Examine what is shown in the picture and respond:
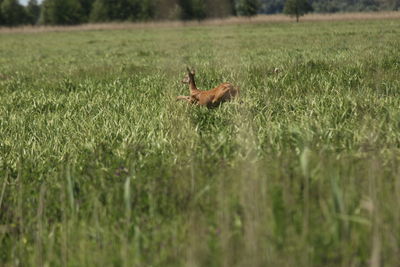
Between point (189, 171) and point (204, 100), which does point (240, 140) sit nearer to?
point (189, 171)

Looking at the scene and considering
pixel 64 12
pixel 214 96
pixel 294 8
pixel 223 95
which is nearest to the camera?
pixel 223 95

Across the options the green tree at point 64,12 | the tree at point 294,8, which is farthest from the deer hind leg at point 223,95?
the green tree at point 64,12

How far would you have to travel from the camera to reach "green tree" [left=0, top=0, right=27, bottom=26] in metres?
77.4

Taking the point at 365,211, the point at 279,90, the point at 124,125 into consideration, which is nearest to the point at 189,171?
the point at 365,211

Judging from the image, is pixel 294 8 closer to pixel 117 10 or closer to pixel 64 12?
pixel 117 10

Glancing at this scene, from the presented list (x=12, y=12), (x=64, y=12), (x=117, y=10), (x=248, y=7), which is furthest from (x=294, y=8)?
(x=12, y=12)

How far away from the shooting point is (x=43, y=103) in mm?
7039

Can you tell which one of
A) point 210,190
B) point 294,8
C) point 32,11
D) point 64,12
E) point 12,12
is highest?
point 32,11

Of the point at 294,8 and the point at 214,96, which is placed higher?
the point at 294,8

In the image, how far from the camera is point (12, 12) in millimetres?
78312

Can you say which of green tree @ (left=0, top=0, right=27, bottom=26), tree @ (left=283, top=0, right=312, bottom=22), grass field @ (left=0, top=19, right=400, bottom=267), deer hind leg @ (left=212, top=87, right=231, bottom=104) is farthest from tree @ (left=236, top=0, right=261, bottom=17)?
grass field @ (left=0, top=19, right=400, bottom=267)

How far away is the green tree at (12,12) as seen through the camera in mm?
77375

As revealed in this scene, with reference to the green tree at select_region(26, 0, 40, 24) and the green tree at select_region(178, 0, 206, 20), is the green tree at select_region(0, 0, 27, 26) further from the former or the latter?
the green tree at select_region(178, 0, 206, 20)

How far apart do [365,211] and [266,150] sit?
1.25 meters
